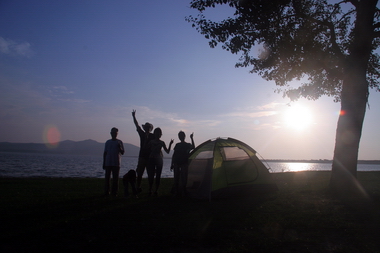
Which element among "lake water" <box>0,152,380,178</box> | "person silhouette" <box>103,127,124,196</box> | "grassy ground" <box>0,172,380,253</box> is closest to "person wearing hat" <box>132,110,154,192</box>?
"person silhouette" <box>103,127,124,196</box>

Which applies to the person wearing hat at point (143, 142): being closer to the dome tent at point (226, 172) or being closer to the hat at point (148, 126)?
the hat at point (148, 126)

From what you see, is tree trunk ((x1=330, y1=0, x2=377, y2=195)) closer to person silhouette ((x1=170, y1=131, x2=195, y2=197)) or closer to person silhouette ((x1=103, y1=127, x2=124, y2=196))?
person silhouette ((x1=170, y1=131, x2=195, y2=197))

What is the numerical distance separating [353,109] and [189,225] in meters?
7.35

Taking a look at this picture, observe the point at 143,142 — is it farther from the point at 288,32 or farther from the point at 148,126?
the point at 288,32

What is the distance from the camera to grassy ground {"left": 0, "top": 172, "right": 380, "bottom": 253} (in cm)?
408

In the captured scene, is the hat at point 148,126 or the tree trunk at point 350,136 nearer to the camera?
the tree trunk at point 350,136

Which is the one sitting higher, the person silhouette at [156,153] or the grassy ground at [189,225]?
the person silhouette at [156,153]

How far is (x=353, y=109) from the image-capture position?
8992 mm

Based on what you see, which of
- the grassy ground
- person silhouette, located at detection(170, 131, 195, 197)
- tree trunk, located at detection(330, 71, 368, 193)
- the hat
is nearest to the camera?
the grassy ground

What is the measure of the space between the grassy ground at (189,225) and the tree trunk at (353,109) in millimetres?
1290

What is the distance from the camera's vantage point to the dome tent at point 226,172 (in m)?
8.54

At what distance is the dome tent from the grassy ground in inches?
30.9

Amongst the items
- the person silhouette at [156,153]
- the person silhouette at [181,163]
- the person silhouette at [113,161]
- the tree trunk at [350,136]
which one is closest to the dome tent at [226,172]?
the person silhouette at [181,163]

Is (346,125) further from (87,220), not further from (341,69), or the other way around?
(87,220)
